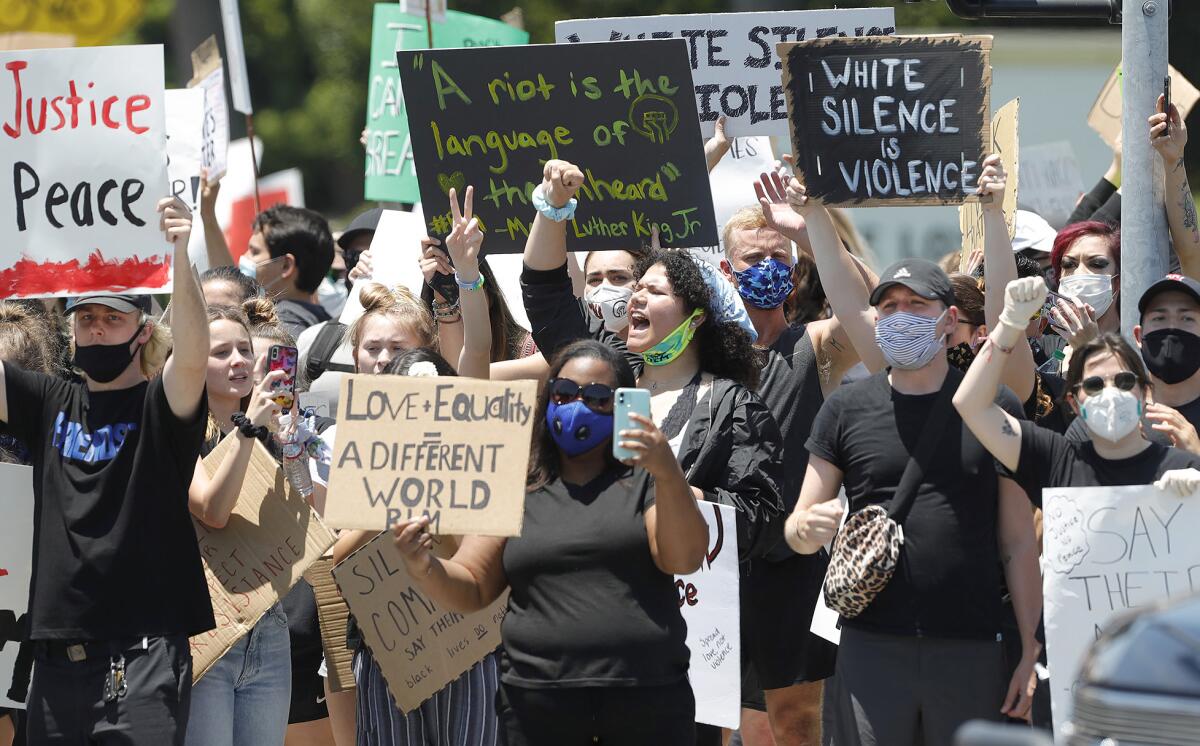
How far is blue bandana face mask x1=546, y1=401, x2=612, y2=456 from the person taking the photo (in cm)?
501

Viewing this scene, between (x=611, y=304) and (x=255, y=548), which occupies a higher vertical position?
(x=611, y=304)

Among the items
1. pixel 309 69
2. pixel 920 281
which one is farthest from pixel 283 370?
pixel 309 69

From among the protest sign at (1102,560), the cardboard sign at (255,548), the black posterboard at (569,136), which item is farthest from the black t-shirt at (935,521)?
the cardboard sign at (255,548)

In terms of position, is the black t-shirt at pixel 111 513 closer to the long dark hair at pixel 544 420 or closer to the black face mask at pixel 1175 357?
the long dark hair at pixel 544 420

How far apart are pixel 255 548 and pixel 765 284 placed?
7.16 feet

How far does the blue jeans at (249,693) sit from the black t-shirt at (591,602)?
122 cm

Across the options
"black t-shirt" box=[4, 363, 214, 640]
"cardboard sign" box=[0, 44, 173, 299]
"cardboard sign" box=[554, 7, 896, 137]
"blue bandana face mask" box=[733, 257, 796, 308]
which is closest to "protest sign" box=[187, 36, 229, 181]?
"cardboard sign" box=[554, 7, 896, 137]

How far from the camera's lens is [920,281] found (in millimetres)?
5398

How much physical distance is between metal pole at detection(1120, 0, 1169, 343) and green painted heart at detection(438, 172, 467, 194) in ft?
7.48

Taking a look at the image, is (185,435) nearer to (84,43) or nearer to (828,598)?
(828,598)

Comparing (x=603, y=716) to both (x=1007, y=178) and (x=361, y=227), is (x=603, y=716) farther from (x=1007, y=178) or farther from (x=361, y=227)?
(x=361, y=227)

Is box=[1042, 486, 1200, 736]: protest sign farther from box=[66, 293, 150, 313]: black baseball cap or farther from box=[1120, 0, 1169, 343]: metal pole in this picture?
box=[66, 293, 150, 313]: black baseball cap

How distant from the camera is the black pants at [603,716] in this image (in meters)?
4.85

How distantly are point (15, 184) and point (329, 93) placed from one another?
1859 cm
